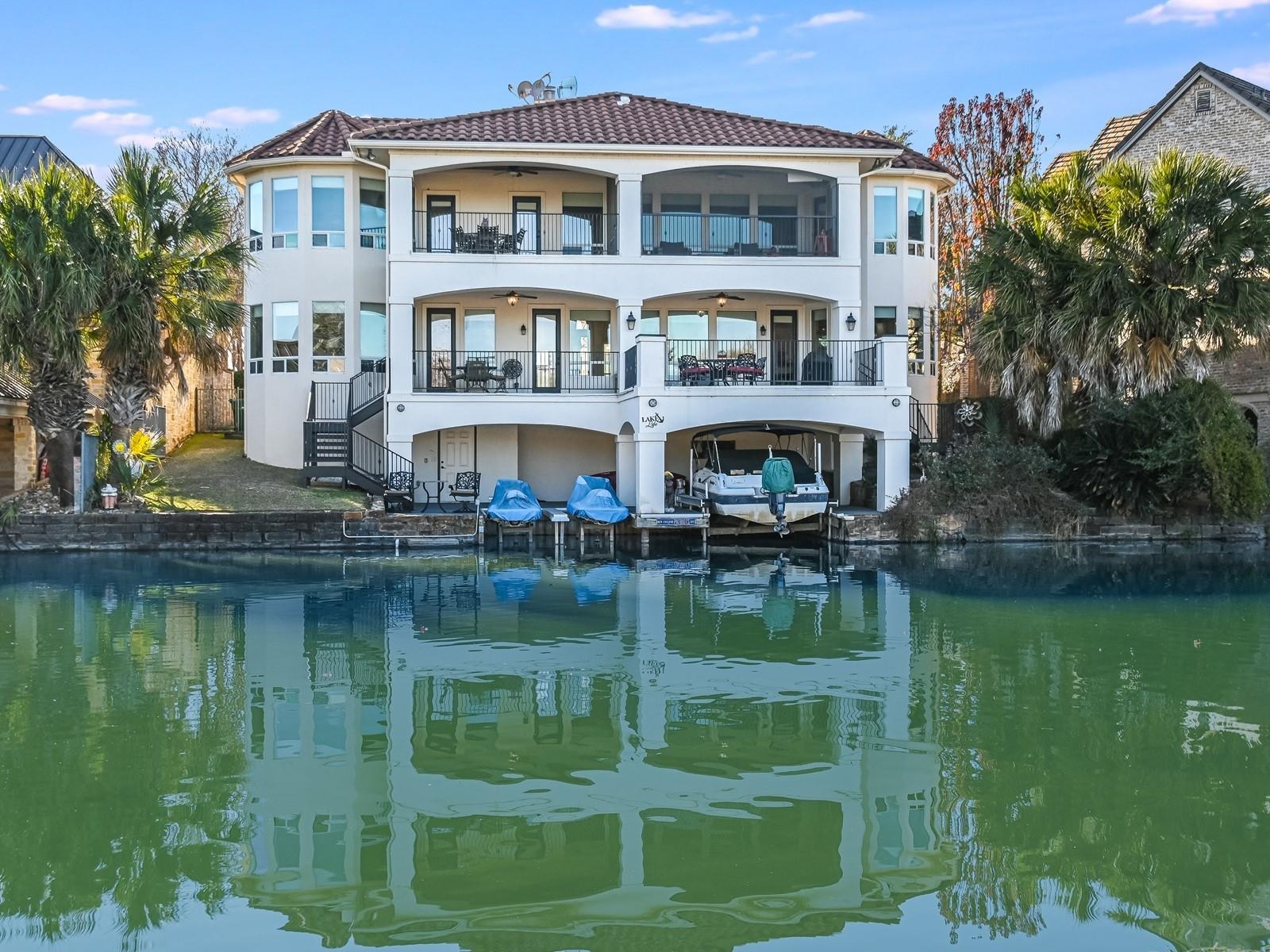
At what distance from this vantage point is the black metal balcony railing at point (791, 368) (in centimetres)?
2795

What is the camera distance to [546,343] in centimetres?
3206

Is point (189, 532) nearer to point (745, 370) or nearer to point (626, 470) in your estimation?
point (626, 470)

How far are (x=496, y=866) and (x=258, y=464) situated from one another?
2548 centimetres

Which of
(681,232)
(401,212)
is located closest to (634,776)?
(401,212)

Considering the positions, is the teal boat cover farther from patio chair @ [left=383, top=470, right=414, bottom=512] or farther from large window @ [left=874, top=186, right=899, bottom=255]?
large window @ [left=874, top=186, right=899, bottom=255]

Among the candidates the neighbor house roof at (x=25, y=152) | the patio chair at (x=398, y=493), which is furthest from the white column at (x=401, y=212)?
the neighbor house roof at (x=25, y=152)

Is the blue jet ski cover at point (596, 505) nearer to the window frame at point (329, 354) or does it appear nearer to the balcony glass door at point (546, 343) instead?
the balcony glass door at point (546, 343)

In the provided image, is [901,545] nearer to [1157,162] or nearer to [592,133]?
[1157,162]

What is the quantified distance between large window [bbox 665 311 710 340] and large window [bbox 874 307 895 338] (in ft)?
15.1

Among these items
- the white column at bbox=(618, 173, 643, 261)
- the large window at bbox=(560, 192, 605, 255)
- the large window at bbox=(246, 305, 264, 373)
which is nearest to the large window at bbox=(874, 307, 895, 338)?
the white column at bbox=(618, 173, 643, 261)

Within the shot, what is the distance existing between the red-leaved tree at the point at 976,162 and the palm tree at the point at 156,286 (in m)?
22.8

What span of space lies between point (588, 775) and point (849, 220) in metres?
23.2

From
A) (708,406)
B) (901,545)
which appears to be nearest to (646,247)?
(708,406)

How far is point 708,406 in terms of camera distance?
27.6 meters
